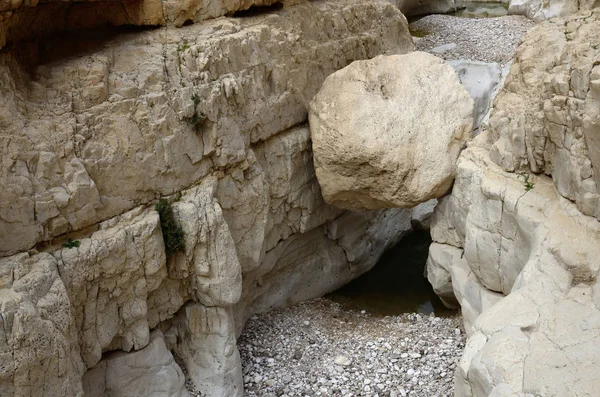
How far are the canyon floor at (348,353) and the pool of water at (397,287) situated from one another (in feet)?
2.34

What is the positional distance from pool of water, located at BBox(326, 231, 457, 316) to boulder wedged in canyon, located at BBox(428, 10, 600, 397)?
8.10 feet

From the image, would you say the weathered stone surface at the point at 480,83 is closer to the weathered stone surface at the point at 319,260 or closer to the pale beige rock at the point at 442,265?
the pale beige rock at the point at 442,265

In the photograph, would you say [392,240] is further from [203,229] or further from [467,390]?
[467,390]

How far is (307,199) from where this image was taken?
11.8 meters

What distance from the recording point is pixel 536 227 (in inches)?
312

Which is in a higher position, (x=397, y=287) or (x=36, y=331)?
(x=36, y=331)

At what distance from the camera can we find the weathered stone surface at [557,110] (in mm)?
7129

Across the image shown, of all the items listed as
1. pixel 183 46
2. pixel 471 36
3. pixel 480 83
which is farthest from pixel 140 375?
pixel 471 36

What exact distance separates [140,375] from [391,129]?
547 cm

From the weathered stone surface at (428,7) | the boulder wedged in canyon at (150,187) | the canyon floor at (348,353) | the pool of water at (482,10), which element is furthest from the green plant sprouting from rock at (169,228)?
the pool of water at (482,10)

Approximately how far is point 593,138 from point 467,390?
316 centimetres

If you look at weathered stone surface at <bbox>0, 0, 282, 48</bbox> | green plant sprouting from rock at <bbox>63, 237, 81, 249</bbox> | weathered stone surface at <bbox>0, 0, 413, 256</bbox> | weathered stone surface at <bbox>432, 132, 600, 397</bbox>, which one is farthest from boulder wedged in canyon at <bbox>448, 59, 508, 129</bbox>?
green plant sprouting from rock at <bbox>63, 237, 81, 249</bbox>

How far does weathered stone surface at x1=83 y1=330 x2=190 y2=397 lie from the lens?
337 inches

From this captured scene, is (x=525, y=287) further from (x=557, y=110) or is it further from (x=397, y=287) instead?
(x=397, y=287)
